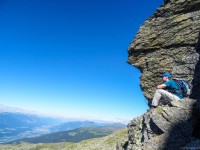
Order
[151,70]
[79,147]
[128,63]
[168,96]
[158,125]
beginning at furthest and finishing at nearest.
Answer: [79,147], [128,63], [151,70], [168,96], [158,125]

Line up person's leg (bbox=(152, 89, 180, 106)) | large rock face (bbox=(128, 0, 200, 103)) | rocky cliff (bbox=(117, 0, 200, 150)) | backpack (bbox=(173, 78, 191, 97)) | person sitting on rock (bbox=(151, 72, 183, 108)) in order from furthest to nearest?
large rock face (bbox=(128, 0, 200, 103)), backpack (bbox=(173, 78, 191, 97)), person sitting on rock (bbox=(151, 72, 183, 108)), person's leg (bbox=(152, 89, 180, 106)), rocky cliff (bbox=(117, 0, 200, 150))

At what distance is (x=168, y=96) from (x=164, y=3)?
22.1m

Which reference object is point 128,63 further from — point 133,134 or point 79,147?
point 79,147

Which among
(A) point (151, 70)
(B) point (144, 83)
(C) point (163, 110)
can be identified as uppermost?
(A) point (151, 70)

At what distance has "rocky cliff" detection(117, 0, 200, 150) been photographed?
16.1 meters

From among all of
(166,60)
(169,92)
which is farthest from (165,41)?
(169,92)

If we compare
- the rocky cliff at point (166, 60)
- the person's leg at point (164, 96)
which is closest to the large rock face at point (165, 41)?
the rocky cliff at point (166, 60)

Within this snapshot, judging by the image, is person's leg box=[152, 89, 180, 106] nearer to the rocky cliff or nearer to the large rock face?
the rocky cliff

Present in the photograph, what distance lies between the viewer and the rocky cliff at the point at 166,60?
1612 cm

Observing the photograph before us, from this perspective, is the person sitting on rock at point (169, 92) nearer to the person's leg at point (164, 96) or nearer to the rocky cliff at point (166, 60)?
the person's leg at point (164, 96)

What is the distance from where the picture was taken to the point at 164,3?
35.1 metres

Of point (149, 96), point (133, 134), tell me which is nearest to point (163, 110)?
point (133, 134)

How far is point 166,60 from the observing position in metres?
32.1

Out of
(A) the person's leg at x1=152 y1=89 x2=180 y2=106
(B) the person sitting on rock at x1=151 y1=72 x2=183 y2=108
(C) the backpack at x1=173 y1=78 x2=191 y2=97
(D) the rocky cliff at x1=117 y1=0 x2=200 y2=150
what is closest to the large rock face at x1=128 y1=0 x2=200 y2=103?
(D) the rocky cliff at x1=117 y1=0 x2=200 y2=150
